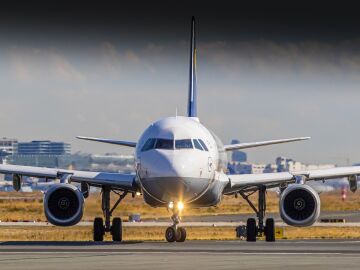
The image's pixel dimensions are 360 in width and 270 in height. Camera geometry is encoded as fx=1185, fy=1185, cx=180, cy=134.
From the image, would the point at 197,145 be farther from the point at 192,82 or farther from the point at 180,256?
the point at 192,82

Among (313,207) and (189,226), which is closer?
(313,207)

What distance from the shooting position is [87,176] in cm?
4550

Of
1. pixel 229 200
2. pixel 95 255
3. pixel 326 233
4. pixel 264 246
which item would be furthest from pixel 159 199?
pixel 229 200

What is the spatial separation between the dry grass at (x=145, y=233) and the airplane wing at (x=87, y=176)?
4.42 meters

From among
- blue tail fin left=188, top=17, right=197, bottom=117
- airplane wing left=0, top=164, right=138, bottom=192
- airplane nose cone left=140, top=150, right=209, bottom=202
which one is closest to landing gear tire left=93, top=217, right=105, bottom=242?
airplane wing left=0, top=164, right=138, bottom=192

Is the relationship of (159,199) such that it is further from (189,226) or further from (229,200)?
(229,200)

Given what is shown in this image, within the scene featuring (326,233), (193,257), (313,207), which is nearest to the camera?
(193,257)

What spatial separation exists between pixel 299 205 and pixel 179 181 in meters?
6.20

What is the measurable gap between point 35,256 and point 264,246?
951 centimetres

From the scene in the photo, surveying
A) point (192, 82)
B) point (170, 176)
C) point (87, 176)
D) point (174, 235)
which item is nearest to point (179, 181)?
point (170, 176)

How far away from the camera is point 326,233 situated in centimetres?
5659

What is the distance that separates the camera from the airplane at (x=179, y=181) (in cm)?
4066

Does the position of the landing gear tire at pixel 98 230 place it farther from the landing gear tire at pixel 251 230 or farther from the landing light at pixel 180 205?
the landing gear tire at pixel 251 230

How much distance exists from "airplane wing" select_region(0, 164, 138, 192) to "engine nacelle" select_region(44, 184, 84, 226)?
144 cm
